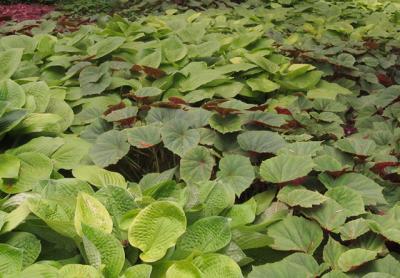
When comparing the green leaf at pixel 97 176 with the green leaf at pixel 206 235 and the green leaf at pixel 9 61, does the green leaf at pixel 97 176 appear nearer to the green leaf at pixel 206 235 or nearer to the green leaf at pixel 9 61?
the green leaf at pixel 206 235

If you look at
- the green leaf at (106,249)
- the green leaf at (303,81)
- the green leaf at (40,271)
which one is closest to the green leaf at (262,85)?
the green leaf at (303,81)

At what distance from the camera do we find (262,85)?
10.4 feet

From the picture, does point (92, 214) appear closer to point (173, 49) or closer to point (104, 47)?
point (104, 47)

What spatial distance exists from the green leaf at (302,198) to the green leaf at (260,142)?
0.32m

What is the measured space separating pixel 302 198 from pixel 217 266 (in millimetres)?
538

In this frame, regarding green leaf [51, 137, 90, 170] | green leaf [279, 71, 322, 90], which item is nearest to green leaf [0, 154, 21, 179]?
green leaf [51, 137, 90, 170]

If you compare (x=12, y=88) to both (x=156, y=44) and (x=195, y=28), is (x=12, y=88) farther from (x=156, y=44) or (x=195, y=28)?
(x=195, y=28)

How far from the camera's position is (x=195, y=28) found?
3.91 metres

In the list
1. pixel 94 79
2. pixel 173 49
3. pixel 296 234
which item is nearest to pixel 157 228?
pixel 296 234

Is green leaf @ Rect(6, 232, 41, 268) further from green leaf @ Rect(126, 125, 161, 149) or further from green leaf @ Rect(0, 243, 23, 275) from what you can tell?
green leaf @ Rect(126, 125, 161, 149)

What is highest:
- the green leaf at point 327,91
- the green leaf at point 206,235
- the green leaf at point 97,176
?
the green leaf at point 206,235

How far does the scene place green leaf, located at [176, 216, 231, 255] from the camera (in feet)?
5.29

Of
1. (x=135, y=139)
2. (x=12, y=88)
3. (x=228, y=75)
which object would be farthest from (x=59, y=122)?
(x=228, y=75)

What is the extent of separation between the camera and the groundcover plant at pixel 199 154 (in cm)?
156
